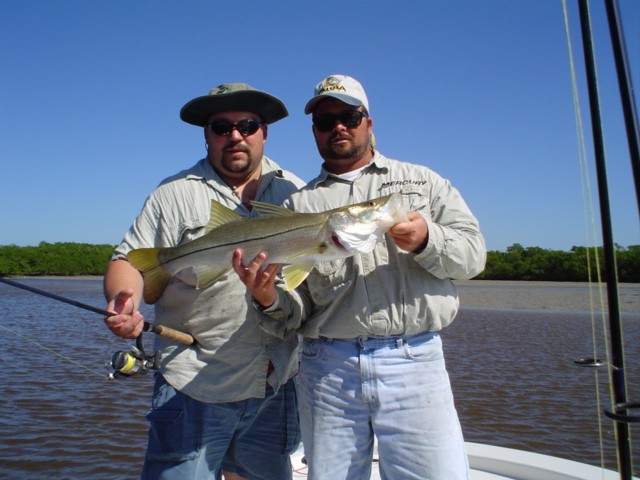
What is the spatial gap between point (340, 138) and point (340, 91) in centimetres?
31

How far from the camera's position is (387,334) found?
125 inches

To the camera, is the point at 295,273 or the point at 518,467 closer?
the point at 295,273

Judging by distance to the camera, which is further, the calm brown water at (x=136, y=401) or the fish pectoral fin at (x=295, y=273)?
the calm brown water at (x=136, y=401)

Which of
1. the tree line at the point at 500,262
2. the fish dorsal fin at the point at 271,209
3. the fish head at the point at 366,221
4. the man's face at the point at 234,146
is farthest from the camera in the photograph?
the tree line at the point at 500,262

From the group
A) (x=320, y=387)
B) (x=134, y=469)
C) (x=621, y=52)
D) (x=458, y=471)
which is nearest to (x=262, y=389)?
(x=320, y=387)

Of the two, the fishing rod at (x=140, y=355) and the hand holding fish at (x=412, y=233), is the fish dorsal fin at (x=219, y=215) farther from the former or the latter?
the hand holding fish at (x=412, y=233)

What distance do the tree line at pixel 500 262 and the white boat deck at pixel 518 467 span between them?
22.5 meters

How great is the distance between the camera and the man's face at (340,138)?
11.8ft

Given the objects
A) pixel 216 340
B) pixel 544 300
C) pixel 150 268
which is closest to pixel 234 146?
pixel 150 268

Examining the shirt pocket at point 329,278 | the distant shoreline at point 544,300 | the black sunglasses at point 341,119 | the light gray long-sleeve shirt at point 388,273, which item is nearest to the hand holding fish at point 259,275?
the light gray long-sleeve shirt at point 388,273

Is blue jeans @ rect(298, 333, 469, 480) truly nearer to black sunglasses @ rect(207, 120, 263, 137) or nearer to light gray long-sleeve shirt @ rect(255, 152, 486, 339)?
light gray long-sleeve shirt @ rect(255, 152, 486, 339)

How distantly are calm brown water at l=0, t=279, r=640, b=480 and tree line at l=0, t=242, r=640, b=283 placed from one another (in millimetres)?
14219

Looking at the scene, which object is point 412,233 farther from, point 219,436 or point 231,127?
point 219,436


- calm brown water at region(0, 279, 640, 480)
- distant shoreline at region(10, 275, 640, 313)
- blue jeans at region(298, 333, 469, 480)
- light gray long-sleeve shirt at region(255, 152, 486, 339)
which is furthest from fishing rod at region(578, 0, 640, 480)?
distant shoreline at region(10, 275, 640, 313)
